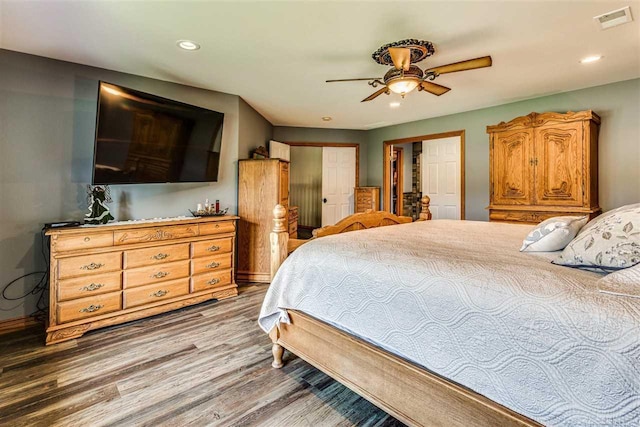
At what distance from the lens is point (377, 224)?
2.78 meters

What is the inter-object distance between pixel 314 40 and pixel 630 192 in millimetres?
3801

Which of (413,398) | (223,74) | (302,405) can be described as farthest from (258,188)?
(413,398)

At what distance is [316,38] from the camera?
236cm

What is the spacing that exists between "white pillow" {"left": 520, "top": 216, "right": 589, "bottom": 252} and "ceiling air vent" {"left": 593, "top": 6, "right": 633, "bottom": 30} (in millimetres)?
1560

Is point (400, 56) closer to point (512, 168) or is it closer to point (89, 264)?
point (512, 168)

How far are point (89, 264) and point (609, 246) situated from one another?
326 cm

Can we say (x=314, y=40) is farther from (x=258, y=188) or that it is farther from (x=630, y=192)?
(x=630, y=192)

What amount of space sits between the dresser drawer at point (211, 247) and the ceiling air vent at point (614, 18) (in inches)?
141

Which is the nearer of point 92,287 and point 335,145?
point 92,287

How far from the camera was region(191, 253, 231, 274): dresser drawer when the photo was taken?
3.11m

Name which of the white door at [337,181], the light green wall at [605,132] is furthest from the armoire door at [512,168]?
the white door at [337,181]

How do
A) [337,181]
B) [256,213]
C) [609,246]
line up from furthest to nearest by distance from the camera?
[337,181]
[256,213]
[609,246]

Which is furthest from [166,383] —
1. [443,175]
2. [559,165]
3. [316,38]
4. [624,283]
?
[443,175]

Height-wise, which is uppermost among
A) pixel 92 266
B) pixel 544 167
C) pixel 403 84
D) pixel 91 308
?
pixel 403 84
